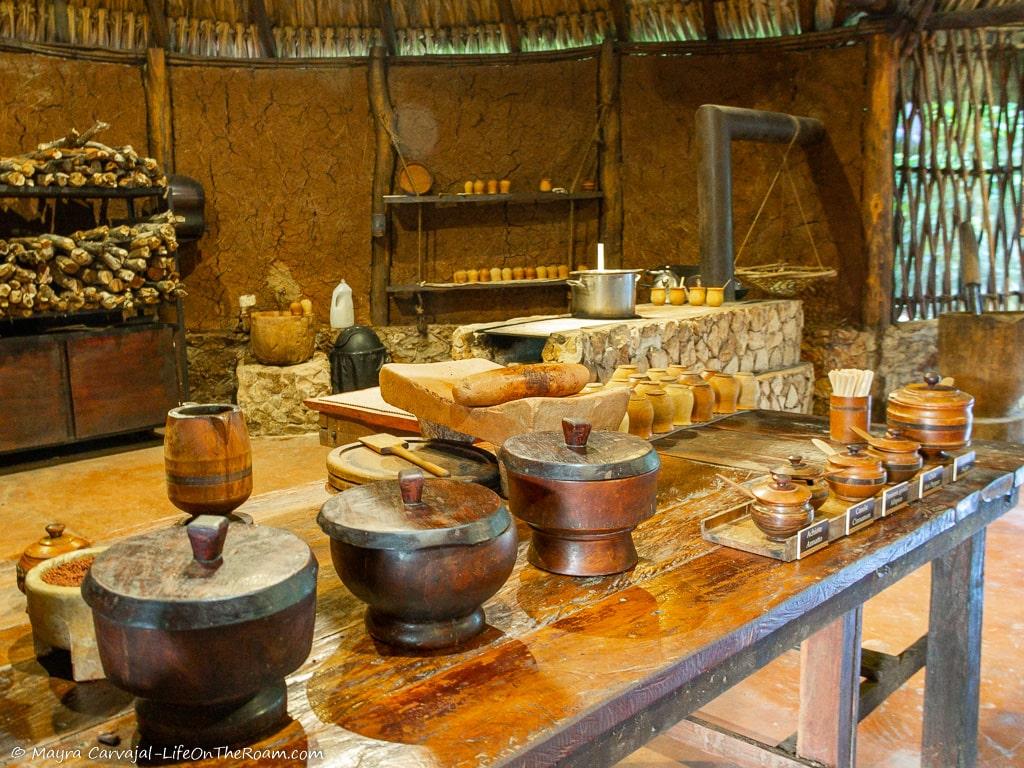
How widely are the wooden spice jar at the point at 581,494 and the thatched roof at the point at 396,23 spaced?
6297 millimetres

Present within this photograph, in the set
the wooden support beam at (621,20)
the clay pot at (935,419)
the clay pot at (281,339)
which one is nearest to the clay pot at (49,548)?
the clay pot at (935,419)

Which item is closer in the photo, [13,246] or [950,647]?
[950,647]

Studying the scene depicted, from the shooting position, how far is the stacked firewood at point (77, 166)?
5828 mm

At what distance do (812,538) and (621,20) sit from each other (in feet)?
22.1

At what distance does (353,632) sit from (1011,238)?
23.0 ft

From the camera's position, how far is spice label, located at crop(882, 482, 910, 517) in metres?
2.18

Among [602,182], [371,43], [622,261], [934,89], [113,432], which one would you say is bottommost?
[113,432]

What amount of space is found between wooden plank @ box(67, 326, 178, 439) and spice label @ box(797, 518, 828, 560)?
18.2ft

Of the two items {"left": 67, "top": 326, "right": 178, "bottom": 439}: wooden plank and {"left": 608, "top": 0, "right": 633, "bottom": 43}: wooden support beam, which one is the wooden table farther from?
{"left": 608, "top": 0, "right": 633, "bottom": 43}: wooden support beam

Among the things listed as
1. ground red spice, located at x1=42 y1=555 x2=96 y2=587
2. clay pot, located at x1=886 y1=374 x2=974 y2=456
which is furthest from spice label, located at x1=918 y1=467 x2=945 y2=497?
ground red spice, located at x1=42 y1=555 x2=96 y2=587

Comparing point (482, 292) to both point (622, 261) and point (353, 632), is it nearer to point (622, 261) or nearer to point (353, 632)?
point (622, 261)

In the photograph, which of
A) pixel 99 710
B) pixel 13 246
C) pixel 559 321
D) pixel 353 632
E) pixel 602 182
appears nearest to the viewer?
pixel 99 710

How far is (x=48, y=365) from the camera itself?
609 centimetres

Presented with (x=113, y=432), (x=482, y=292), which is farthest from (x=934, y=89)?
(x=113, y=432)
